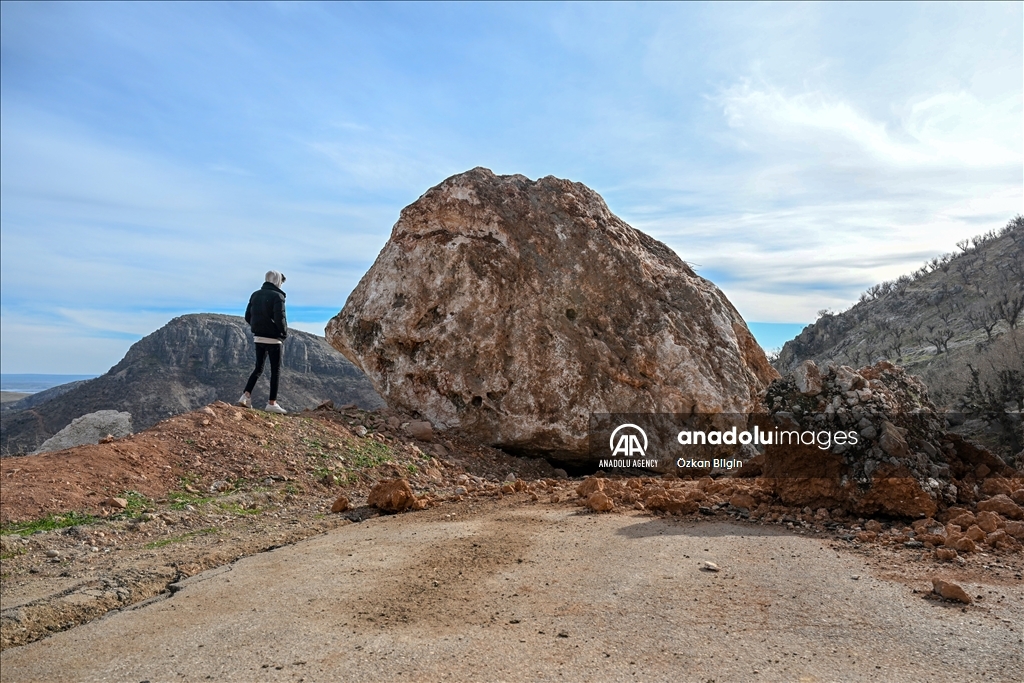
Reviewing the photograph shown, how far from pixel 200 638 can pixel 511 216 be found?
6912mm

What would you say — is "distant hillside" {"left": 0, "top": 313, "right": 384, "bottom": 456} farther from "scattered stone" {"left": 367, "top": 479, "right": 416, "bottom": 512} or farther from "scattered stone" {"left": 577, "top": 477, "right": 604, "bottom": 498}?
"scattered stone" {"left": 577, "top": 477, "right": 604, "bottom": 498}

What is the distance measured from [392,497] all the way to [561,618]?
2.92 meters

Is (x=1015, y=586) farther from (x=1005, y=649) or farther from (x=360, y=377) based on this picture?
(x=360, y=377)

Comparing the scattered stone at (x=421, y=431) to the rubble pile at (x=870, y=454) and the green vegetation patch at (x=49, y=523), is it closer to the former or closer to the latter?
the green vegetation patch at (x=49, y=523)

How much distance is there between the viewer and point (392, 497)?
20.3ft

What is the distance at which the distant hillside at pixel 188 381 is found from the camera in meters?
27.6

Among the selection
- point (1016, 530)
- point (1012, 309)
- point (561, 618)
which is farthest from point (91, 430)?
point (1012, 309)

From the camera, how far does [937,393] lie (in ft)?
37.9

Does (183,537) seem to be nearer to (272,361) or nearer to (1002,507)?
(272,361)

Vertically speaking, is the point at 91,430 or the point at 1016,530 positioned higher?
the point at 91,430

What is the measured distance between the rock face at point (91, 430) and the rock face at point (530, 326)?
423 centimetres

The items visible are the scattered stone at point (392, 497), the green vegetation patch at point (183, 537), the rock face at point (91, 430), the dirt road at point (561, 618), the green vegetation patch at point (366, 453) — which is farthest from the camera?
the rock face at point (91, 430)

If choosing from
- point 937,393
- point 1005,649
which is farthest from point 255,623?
point 937,393

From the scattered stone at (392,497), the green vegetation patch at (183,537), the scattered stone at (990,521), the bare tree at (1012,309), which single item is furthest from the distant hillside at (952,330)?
the green vegetation patch at (183,537)
